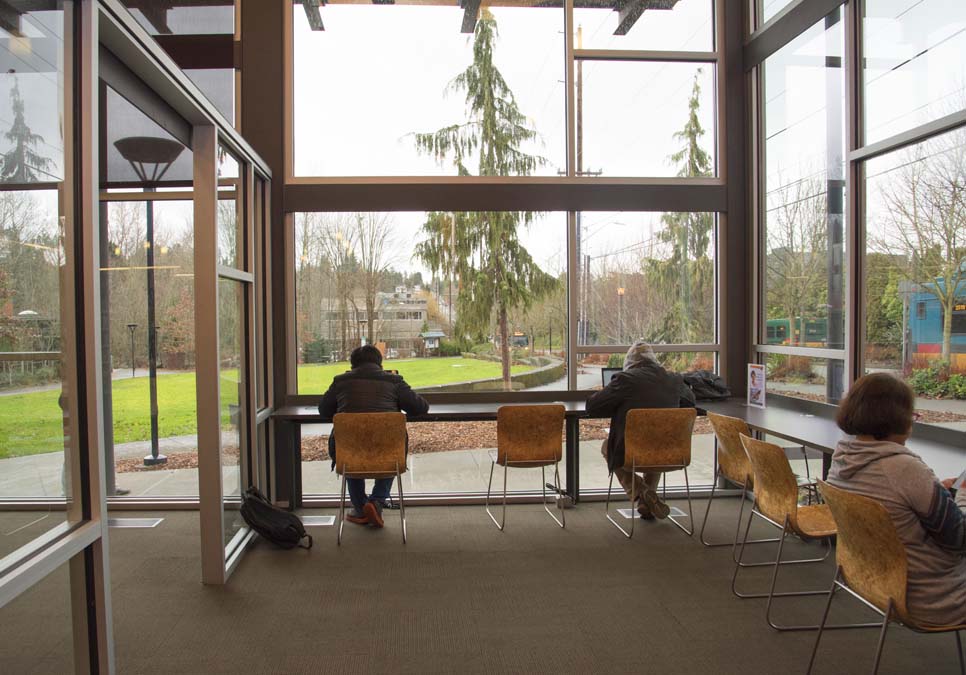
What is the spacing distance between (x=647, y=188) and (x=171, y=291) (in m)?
3.83

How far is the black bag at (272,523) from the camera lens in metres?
4.14

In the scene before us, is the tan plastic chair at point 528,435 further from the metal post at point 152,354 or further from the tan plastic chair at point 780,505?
the metal post at point 152,354

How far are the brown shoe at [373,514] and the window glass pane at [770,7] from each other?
15.3 ft

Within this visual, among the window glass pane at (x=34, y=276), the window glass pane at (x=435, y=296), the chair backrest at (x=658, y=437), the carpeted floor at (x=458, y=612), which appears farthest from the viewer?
the window glass pane at (x=435, y=296)

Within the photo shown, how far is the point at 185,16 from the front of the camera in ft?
13.0

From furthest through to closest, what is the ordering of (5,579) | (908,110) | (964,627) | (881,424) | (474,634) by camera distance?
(908,110) < (474,634) < (881,424) < (964,627) < (5,579)

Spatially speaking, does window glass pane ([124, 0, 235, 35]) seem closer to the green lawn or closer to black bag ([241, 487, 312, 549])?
the green lawn

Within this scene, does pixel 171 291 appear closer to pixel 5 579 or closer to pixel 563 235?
pixel 563 235

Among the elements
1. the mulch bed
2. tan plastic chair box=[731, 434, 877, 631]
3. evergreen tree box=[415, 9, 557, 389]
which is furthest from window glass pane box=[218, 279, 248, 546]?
tan plastic chair box=[731, 434, 877, 631]

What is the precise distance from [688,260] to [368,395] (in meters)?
2.89

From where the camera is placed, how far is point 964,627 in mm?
2117

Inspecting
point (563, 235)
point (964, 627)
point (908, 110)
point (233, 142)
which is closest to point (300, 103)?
point (233, 142)

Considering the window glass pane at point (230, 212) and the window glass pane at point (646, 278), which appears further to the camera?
the window glass pane at point (646, 278)

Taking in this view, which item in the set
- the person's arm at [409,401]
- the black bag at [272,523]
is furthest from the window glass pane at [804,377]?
the black bag at [272,523]
